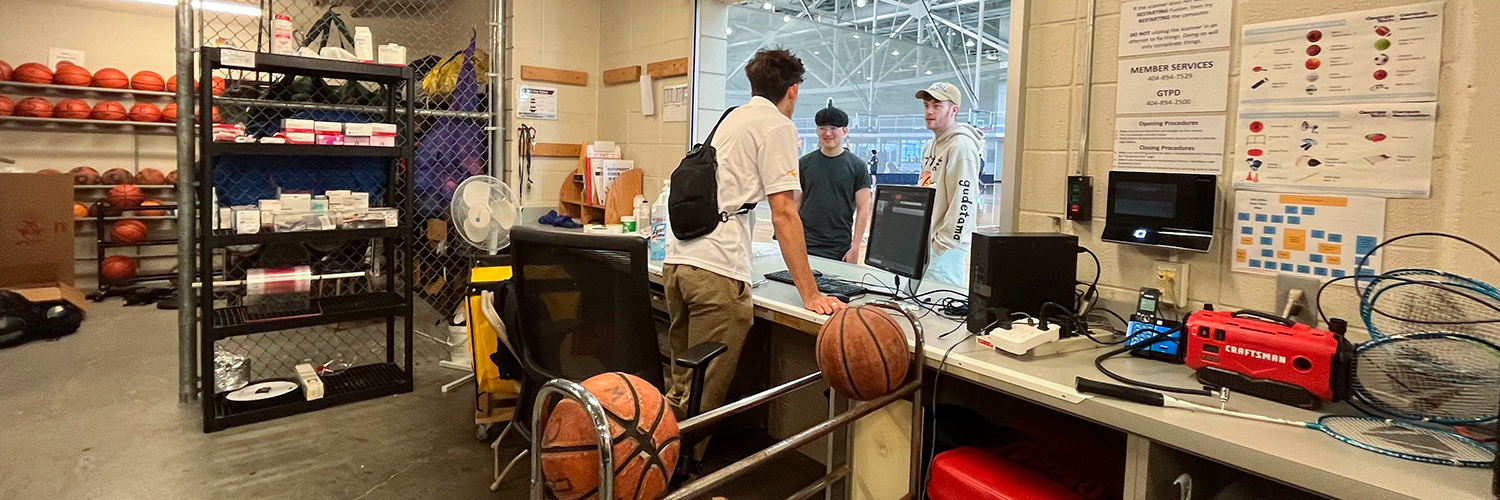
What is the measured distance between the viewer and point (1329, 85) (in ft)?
6.33

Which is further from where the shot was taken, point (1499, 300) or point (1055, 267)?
point (1055, 267)

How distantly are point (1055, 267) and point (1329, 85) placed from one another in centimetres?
76

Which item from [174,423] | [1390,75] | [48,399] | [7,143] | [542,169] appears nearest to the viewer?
[1390,75]

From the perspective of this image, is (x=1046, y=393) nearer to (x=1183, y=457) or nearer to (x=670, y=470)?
(x=1183, y=457)

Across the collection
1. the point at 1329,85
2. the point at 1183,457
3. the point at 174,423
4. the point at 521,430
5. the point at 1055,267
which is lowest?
the point at 174,423

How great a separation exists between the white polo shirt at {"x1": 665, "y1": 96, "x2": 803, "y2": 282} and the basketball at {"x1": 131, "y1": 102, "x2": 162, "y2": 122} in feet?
21.6

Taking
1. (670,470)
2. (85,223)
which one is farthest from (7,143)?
(670,470)

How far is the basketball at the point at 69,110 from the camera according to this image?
6.55 metres

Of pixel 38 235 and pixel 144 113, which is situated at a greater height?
pixel 144 113

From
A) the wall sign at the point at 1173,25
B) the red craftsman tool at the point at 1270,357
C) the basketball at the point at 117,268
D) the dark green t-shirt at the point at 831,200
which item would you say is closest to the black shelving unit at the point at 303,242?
the dark green t-shirt at the point at 831,200

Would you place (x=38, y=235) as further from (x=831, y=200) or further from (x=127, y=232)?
(x=831, y=200)

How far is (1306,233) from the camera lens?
1986mm

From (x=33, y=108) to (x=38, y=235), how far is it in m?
1.22

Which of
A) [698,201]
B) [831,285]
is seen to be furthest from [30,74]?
[831,285]
